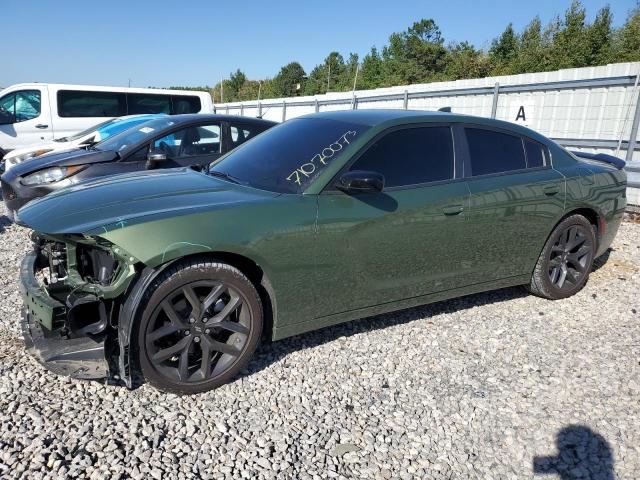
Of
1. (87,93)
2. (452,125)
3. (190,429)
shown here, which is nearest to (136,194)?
(190,429)

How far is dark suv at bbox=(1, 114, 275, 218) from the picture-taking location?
5621 mm

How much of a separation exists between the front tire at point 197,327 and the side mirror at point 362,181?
853 mm

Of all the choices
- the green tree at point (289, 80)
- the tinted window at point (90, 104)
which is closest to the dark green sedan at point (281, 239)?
the tinted window at point (90, 104)

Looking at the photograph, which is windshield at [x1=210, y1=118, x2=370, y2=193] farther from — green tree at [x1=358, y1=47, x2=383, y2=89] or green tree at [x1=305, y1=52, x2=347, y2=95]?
green tree at [x1=305, y1=52, x2=347, y2=95]

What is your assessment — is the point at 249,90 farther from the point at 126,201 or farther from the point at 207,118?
the point at 126,201

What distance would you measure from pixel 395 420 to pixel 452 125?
2227 millimetres

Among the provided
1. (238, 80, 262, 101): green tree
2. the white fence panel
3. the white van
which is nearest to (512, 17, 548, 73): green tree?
the white fence panel

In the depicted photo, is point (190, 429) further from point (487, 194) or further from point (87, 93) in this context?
point (87, 93)

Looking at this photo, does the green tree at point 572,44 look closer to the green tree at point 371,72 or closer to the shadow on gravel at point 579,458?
the green tree at point 371,72

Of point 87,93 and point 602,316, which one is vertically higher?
point 87,93

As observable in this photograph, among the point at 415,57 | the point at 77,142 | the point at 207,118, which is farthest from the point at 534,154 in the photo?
the point at 415,57

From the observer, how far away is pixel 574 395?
2.97 m

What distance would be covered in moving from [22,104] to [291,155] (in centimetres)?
971

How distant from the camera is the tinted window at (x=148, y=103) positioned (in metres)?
11.5
